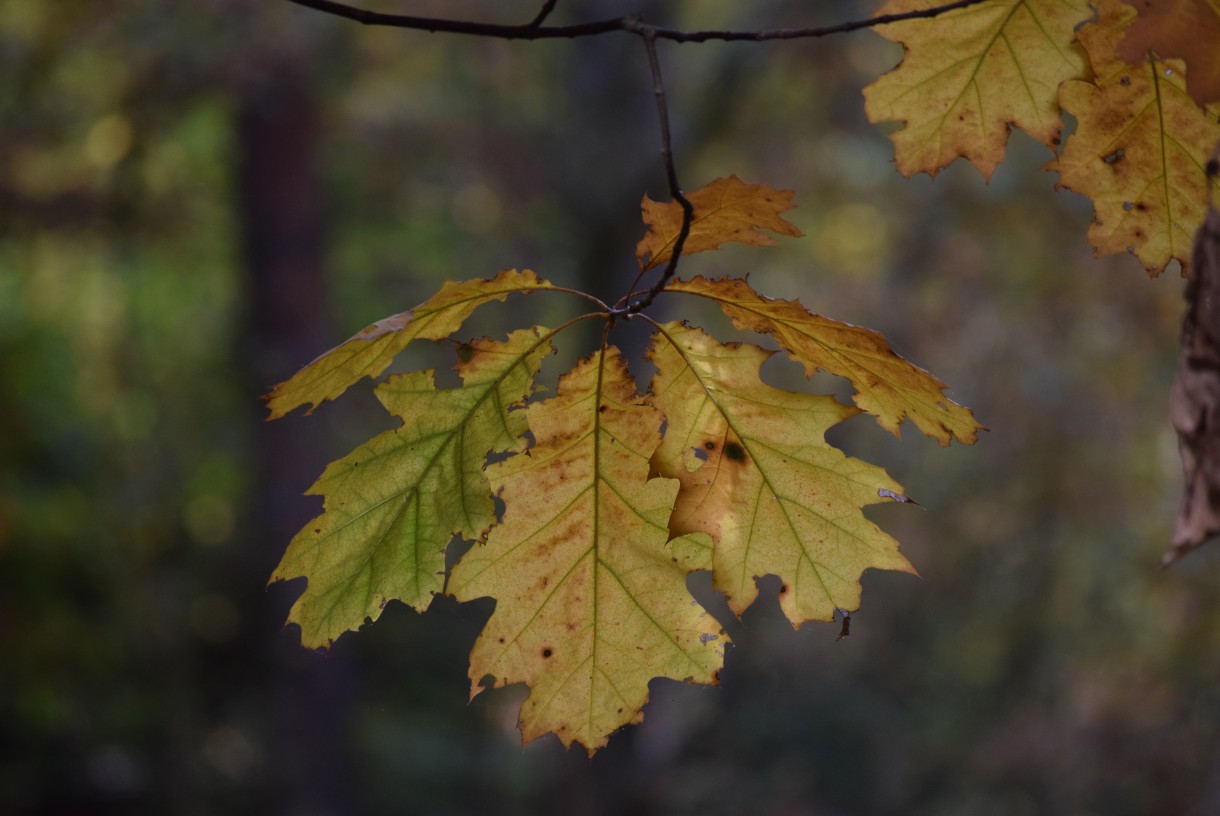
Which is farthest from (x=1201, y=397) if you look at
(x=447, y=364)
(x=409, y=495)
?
(x=447, y=364)

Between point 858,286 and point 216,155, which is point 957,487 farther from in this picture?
point 216,155

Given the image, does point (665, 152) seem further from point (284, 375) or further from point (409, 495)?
point (284, 375)

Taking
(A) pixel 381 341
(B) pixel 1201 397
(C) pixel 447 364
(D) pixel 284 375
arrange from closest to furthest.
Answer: (B) pixel 1201 397
(A) pixel 381 341
(D) pixel 284 375
(C) pixel 447 364

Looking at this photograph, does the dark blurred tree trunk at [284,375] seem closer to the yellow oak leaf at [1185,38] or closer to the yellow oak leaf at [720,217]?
the yellow oak leaf at [720,217]

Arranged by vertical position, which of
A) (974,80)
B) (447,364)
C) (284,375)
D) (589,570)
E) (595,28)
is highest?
(595,28)

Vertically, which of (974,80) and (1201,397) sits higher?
(974,80)

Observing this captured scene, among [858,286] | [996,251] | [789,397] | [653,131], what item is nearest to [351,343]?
[789,397]
